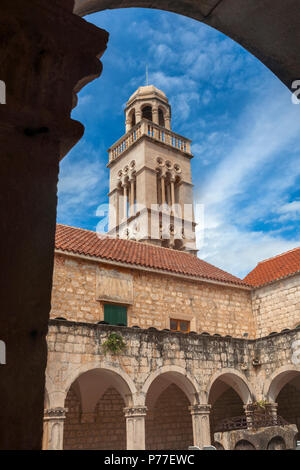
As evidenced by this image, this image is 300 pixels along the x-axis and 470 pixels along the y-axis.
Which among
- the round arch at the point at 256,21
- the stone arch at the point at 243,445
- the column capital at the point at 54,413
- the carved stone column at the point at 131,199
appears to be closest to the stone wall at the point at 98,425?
the column capital at the point at 54,413

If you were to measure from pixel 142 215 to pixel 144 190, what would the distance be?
1.94 m

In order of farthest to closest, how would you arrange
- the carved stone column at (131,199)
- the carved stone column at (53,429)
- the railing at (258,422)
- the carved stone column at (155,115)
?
the carved stone column at (155,115)
the carved stone column at (131,199)
the railing at (258,422)
the carved stone column at (53,429)

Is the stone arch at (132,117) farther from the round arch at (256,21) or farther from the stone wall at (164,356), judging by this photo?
the round arch at (256,21)

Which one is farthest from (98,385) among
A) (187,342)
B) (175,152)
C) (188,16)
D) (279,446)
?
(175,152)

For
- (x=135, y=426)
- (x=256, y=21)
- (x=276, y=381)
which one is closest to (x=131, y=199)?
(x=276, y=381)

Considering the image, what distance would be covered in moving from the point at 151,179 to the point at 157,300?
49.9 ft

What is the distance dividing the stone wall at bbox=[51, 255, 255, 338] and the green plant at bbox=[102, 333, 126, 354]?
2.53 metres

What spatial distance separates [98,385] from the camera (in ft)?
41.3

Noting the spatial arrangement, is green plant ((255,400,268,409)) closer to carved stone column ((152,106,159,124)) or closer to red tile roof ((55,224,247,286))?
red tile roof ((55,224,247,286))

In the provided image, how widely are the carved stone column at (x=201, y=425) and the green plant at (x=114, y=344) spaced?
9.92ft

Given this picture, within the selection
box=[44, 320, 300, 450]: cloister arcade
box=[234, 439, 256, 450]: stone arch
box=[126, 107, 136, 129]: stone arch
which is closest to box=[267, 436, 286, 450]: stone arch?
box=[44, 320, 300, 450]: cloister arcade

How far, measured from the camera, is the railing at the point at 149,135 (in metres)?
29.5

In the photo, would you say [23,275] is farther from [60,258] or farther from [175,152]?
[175,152]

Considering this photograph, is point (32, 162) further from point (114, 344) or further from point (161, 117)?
point (161, 117)
